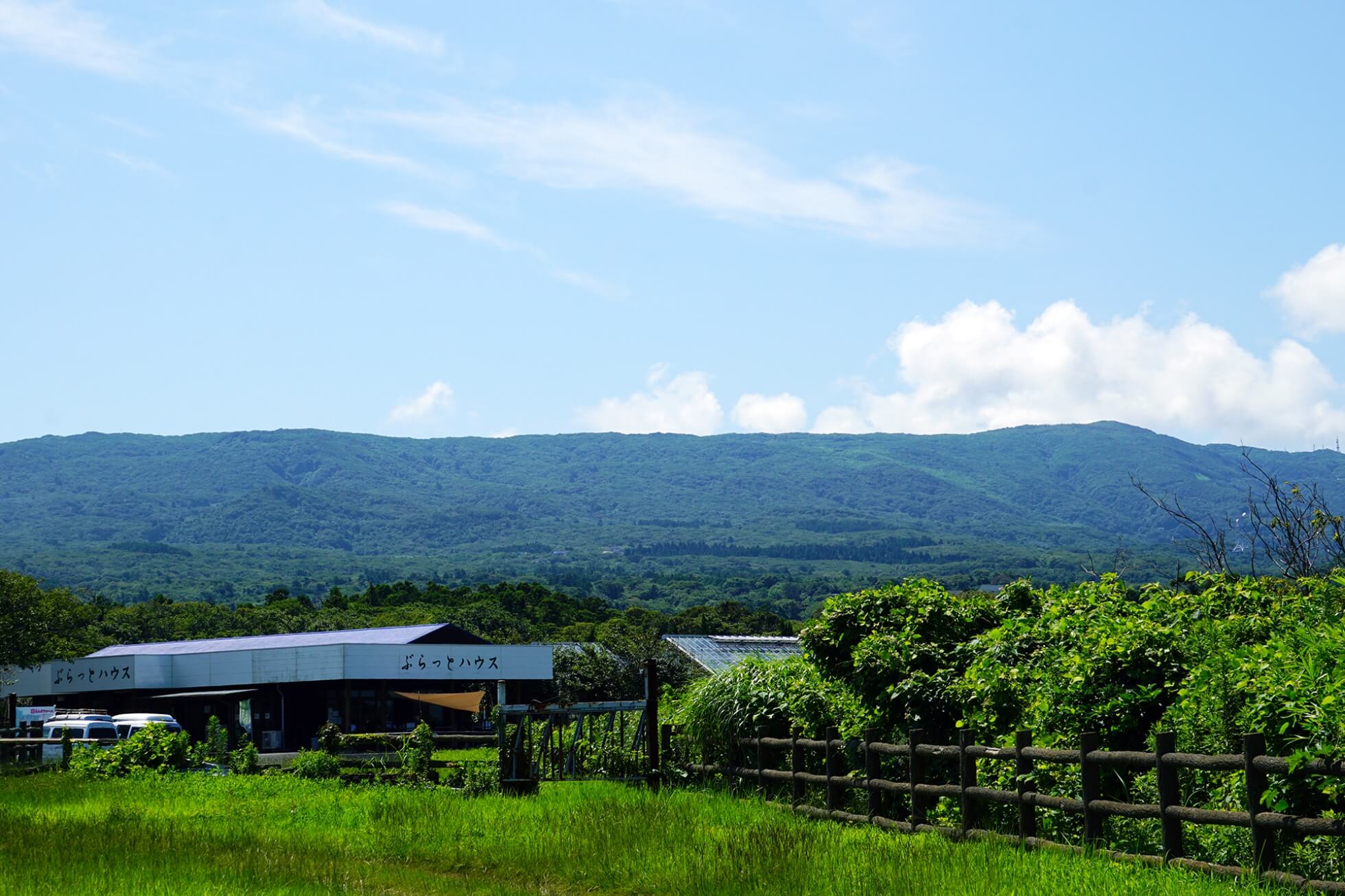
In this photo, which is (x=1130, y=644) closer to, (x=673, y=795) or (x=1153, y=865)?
(x=1153, y=865)

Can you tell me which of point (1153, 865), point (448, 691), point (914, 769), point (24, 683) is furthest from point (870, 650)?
point (24, 683)

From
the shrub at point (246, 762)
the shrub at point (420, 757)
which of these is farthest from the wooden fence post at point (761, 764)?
the shrub at point (246, 762)

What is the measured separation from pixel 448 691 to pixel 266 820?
158 ft

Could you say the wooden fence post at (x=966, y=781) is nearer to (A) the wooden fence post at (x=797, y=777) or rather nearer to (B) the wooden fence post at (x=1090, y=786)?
(B) the wooden fence post at (x=1090, y=786)

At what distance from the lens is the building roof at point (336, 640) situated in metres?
65.1

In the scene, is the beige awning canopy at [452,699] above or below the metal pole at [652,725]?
below

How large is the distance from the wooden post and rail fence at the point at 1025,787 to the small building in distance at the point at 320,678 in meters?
42.2

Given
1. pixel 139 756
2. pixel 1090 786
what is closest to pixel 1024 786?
pixel 1090 786

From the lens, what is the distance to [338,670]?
200 ft

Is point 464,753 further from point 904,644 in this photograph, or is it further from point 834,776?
point 904,644

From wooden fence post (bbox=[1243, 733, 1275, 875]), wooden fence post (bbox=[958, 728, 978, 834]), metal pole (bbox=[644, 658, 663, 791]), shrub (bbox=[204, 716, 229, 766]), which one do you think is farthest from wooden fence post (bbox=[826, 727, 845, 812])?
shrub (bbox=[204, 716, 229, 766])

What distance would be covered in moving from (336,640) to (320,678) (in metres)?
6.10

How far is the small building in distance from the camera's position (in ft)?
204

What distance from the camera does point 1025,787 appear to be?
49.0 feet
